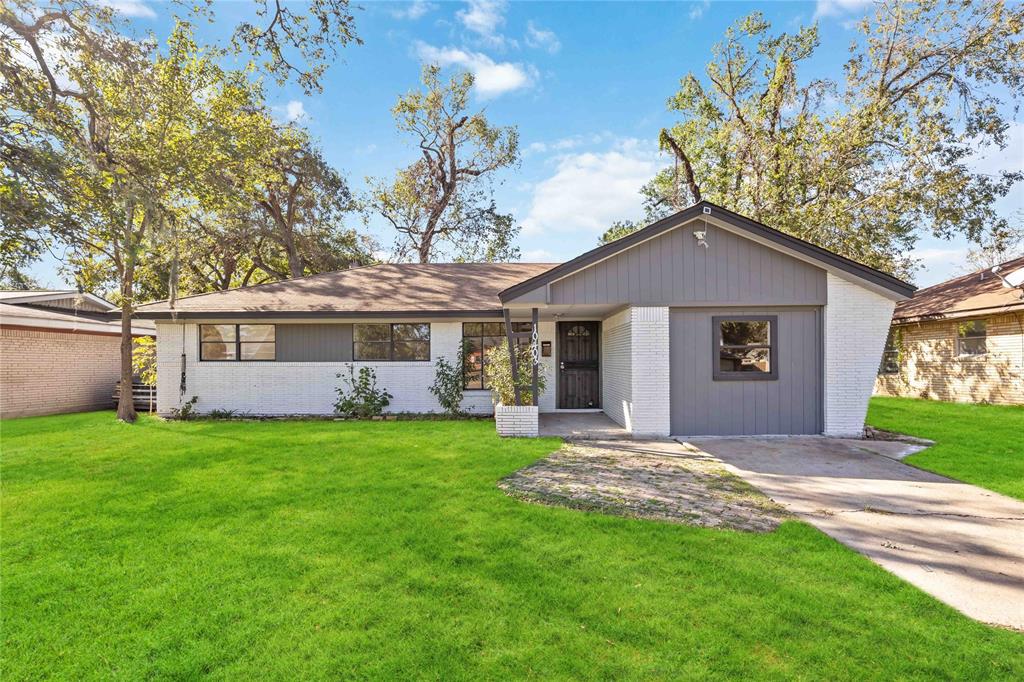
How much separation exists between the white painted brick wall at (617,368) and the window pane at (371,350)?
545 cm

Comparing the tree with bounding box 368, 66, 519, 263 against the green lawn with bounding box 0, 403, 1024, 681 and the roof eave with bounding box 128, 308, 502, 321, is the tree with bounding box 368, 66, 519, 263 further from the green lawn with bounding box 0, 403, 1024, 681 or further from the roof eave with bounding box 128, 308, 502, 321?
the green lawn with bounding box 0, 403, 1024, 681

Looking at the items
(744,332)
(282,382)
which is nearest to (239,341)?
(282,382)

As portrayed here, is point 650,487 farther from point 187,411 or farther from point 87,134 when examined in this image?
point 87,134

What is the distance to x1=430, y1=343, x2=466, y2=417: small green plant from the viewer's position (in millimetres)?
11141

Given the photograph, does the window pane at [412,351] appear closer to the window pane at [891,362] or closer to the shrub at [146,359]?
the shrub at [146,359]

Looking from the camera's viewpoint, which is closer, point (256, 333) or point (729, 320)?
point (729, 320)

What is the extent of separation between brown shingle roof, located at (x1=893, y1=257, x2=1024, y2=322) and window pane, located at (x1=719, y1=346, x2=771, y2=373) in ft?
20.6

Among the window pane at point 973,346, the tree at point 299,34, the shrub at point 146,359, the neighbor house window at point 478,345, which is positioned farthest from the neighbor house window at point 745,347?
the shrub at point 146,359

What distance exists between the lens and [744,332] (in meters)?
8.56

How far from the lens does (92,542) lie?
405cm

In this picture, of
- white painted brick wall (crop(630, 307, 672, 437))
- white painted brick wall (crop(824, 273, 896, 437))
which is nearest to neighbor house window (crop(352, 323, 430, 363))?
white painted brick wall (crop(630, 307, 672, 437))

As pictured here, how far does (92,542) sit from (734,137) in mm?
22294

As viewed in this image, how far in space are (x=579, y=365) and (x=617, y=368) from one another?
2.07 meters

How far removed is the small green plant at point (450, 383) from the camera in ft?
36.6
